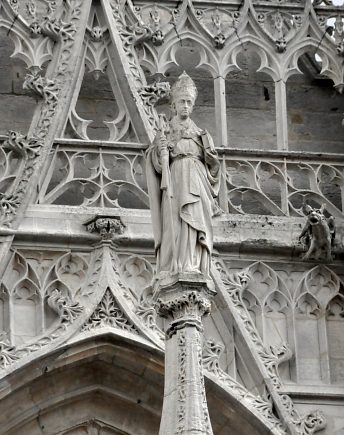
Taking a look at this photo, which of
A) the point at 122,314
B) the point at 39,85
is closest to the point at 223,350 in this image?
the point at 122,314

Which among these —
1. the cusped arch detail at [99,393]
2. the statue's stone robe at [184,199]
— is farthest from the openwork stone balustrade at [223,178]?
the statue's stone robe at [184,199]

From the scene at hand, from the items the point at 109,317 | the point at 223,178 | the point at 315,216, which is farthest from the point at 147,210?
→ the point at 315,216

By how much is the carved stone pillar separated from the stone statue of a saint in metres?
0.10

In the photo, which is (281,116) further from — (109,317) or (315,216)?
(109,317)

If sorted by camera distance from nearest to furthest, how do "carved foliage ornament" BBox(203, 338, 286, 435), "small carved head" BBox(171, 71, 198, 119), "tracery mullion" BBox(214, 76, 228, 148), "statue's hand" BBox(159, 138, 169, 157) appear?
"statue's hand" BBox(159, 138, 169, 157) → "small carved head" BBox(171, 71, 198, 119) → "carved foliage ornament" BBox(203, 338, 286, 435) → "tracery mullion" BBox(214, 76, 228, 148)

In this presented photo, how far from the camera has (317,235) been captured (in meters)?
18.5

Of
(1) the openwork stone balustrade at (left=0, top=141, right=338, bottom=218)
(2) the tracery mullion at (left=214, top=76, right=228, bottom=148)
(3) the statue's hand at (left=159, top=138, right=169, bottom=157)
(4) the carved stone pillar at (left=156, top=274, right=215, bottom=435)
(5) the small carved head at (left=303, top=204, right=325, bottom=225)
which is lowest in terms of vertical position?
(4) the carved stone pillar at (left=156, top=274, right=215, bottom=435)

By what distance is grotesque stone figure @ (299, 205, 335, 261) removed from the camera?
18.4 m

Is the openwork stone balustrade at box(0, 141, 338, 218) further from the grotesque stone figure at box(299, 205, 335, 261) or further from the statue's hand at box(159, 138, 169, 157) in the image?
the statue's hand at box(159, 138, 169, 157)

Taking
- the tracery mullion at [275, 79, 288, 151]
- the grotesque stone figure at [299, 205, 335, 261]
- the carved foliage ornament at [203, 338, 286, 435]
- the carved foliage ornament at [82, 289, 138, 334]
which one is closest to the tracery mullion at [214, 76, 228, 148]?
the tracery mullion at [275, 79, 288, 151]

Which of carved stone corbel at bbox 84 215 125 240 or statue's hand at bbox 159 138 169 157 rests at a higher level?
carved stone corbel at bbox 84 215 125 240

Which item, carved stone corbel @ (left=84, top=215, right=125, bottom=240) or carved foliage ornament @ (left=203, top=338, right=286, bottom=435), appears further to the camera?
carved stone corbel @ (left=84, top=215, right=125, bottom=240)

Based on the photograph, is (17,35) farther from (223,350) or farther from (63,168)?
(223,350)

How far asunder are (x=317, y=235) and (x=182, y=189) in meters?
3.21
